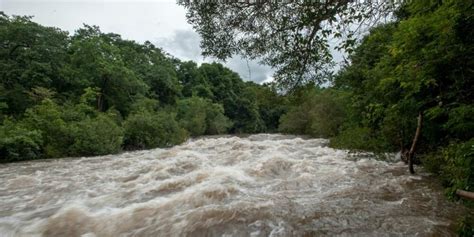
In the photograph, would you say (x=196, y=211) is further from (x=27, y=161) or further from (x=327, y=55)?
(x=27, y=161)

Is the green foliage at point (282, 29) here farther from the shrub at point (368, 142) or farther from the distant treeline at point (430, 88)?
the shrub at point (368, 142)

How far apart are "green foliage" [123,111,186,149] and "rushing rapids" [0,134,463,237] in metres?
9.24

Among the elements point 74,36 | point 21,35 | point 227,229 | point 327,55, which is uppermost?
point 74,36

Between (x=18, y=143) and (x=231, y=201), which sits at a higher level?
(x=18, y=143)

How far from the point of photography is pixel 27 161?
41.6 ft

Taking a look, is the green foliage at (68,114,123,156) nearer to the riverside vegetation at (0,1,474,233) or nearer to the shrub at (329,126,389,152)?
the riverside vegetation at (0,1,474,233)

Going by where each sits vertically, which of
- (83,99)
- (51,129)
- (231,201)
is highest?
(83,99)

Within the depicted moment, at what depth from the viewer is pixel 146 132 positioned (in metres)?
19.7

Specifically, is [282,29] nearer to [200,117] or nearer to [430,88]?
[430,88]

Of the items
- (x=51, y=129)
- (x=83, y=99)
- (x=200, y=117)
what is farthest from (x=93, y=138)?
(x=200, y=117)

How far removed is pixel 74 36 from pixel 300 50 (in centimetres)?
3114

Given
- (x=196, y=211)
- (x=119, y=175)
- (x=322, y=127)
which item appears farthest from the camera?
(x=322, y=127)

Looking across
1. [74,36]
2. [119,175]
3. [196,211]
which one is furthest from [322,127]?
[74,36]

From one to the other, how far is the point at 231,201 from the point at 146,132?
14.6m
